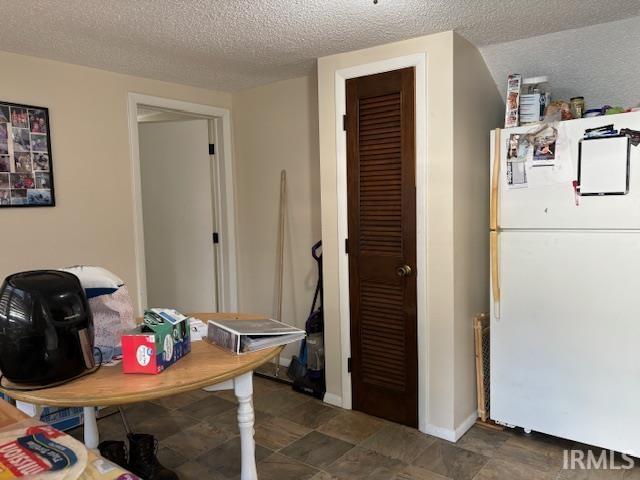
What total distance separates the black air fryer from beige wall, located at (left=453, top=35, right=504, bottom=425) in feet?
6.21

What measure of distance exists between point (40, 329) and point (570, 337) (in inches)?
90.6

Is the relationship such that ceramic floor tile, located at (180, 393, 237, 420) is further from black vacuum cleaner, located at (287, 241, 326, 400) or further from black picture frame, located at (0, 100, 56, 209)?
black picture frame, located at (0, 100, 56, 209)

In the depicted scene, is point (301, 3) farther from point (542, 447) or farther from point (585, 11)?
point (542, 447)

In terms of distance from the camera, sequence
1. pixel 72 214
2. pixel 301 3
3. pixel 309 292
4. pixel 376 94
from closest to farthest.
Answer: pixel 301 3 < pixel 376 94 < pixel 72 214 < pixel 309 292

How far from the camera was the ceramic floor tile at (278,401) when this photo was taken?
3.09 meters

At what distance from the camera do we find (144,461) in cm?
216

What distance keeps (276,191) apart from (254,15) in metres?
1.61

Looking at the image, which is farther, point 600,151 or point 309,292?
point 309,292

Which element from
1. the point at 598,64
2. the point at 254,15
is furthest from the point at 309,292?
the point at 598,64

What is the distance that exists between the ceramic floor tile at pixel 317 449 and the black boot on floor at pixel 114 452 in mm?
823

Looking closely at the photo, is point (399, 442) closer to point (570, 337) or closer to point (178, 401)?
point (570, 337)

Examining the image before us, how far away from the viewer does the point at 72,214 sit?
9.70 feet

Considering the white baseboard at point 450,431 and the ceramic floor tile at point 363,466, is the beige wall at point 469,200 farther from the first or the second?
the ceramic floor tile at point 363,466

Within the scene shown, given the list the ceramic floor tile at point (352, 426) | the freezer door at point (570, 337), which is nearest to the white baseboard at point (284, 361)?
the ceramic floor tile at point (352, 426)
